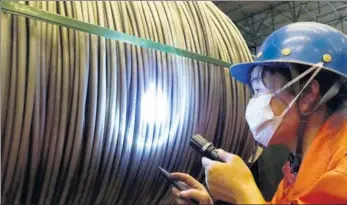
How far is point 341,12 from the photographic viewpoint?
311 inches

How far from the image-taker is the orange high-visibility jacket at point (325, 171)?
3.47 feet

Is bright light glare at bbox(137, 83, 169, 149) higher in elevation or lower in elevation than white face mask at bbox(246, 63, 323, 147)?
higher

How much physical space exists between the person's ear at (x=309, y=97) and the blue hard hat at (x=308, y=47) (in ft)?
0.21

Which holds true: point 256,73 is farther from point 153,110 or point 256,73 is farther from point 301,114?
point 153,110

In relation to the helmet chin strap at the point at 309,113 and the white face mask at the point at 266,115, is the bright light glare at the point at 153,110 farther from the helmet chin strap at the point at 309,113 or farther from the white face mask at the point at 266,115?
the helmet chin strap at the point at 309,113

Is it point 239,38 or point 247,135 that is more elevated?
point 239,38

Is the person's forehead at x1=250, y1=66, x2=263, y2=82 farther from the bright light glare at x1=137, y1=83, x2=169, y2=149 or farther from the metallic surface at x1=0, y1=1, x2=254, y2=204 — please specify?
the bright light glare at x1=137, y1=83, x2=169, y2=149

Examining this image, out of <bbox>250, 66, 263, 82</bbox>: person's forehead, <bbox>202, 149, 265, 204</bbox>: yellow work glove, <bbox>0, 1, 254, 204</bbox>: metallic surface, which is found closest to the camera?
<bbox>202, 149, 265, 204</bbox>: yellow work glove

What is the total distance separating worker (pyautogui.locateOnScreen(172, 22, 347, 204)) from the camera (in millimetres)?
1216

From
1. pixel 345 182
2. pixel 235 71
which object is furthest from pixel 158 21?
pixel 345 182

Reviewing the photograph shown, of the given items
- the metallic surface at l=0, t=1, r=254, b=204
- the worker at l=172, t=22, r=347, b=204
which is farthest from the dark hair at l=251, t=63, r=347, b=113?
the metallic surface at l=0, t=1, r=254, b=204

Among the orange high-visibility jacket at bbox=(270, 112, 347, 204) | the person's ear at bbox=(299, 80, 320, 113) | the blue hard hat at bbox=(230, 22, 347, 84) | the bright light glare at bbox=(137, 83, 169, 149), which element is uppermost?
the blue hard hat at bbox=(230, 22, 347, 84)

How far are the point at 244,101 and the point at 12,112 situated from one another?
0.92 m

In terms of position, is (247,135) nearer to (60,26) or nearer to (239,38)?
(239,38)
